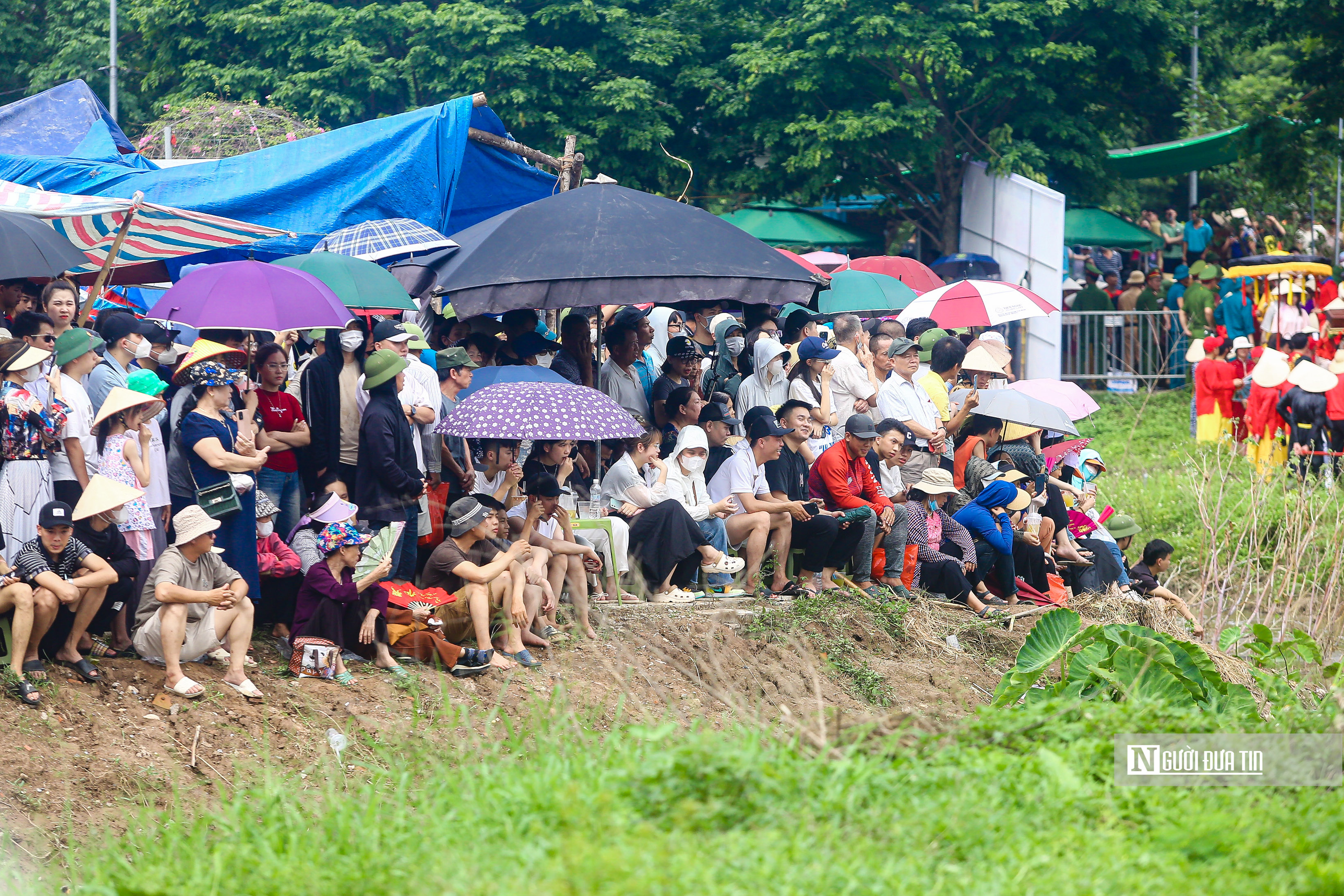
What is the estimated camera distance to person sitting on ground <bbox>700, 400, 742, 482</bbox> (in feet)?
30.4

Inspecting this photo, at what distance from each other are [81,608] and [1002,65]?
52.0 feet

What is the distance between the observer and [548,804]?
4844 millimetres

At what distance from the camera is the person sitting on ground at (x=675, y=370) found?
964cm

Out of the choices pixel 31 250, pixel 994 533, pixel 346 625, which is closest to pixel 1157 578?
pixel 994 533

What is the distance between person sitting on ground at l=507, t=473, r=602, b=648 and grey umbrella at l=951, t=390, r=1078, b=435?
355cm

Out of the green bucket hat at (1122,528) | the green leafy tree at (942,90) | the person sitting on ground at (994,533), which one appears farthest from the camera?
the green leafy tree at (942,90)

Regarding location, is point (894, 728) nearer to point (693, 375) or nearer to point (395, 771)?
point (395, 771)

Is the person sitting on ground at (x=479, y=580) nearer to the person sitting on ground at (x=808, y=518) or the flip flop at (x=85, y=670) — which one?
the flip flop at (x=85, y=670)

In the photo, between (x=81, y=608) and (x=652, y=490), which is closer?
(x=81, y=608)

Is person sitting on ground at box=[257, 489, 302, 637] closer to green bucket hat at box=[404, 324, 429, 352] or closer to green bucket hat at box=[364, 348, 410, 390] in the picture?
green bucket hat at box=[364, 348, 410, 390]

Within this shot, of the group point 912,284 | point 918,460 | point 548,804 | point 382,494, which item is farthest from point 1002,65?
point 548,804

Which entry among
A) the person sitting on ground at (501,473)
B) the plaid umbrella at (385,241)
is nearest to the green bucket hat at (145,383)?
the person sitting on ground at (501,473)

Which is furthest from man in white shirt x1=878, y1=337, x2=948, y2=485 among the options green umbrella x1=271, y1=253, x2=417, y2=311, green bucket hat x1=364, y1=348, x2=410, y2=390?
green bucket hat x1=364, y1=348, x2=410, y2=390

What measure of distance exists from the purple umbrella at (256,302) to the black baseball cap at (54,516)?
4.55 feet
